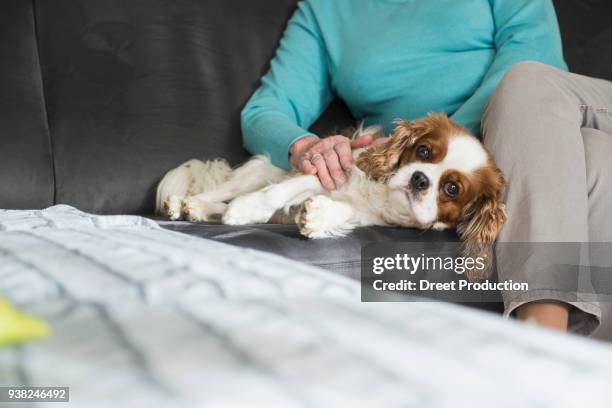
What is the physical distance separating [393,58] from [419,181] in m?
0.58

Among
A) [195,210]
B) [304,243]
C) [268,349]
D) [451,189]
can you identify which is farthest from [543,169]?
[268,349]

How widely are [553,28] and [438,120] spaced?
60cm

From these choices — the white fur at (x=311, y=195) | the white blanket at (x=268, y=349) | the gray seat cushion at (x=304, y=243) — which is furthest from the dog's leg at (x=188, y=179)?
the white blanket at (x=268, y=349)

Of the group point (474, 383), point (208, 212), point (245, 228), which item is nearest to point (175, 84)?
→ point (208, 212)

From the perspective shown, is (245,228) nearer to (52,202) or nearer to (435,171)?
(435,171)

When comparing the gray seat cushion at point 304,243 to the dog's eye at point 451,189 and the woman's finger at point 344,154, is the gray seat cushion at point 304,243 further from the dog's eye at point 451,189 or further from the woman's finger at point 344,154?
the woman's finger at point 344,154

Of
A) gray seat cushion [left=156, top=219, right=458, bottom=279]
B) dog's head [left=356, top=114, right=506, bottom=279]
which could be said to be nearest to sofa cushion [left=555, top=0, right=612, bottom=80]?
dog's head [left=356, top=114, right=506, bottom=279]

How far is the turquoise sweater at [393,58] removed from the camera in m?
1.88

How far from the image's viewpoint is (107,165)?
1.96m

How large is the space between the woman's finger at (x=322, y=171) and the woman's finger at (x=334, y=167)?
0.01 meters

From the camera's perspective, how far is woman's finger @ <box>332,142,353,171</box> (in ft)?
5.55

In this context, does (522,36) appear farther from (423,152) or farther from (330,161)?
(330,161)

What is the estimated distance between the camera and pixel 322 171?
1.68 m

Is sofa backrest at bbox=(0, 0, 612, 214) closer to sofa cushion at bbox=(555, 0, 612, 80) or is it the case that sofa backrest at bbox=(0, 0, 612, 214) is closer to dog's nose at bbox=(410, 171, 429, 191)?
dog's nose at bbox=(410, 171, 429, 191)
